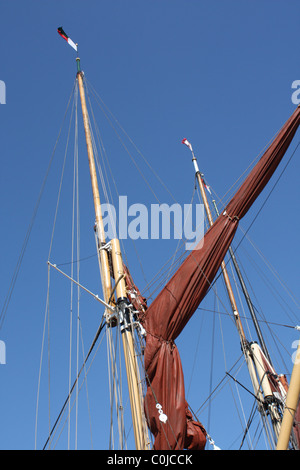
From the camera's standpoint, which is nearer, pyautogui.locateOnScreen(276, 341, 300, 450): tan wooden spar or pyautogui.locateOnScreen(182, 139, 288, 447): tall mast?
pyautogui.locateOnScreen(276, 341, 300, 450): tan wooden spar

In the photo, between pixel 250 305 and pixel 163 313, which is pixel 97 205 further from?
pixel 250 305

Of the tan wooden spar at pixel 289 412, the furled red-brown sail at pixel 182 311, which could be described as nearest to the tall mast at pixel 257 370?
the furled red-brown sail at pixel 182 311

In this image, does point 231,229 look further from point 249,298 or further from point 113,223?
point 249,298

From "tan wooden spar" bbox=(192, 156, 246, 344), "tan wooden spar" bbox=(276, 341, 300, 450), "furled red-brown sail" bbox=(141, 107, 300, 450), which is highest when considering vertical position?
"tan wooden spar" bbox=(192, 156, 246, 344)

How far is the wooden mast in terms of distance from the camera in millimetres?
10750

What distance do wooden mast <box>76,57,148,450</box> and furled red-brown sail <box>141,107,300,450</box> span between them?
592 mm

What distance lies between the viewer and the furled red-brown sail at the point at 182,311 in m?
11.2

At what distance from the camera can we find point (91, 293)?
12.9 meters

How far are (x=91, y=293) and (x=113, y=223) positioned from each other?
3056mm

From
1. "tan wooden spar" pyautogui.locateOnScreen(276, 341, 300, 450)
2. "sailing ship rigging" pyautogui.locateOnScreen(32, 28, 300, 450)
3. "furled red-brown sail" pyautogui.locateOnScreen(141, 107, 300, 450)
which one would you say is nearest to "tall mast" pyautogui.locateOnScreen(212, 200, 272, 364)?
"sailing ship rigging" pyautogui.locateOnScreen(32, 28, 300, 450)

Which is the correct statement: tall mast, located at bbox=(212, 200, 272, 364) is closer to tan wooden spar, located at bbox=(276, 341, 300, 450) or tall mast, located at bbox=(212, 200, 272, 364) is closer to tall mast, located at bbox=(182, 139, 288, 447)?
tall mast, located at bbox=(182, 139, 288, 447)

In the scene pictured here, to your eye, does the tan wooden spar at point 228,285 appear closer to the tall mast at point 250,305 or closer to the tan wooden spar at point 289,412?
the tall mast at point 250,305

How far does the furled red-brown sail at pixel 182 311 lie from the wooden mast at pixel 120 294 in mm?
592
